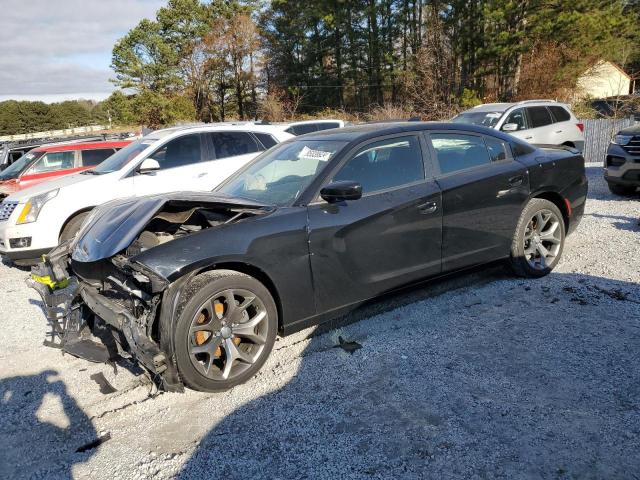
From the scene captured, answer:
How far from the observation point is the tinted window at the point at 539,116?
11.0 m

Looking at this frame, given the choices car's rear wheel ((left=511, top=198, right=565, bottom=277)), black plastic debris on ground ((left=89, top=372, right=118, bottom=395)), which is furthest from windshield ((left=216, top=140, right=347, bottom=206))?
car's rear wheel ((left=511, top=198, right=565, bottom=277))

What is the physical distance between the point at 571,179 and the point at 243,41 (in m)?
45.9

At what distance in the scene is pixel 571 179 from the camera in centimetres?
522

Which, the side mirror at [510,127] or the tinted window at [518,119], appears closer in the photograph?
the side mirror at [510,127]

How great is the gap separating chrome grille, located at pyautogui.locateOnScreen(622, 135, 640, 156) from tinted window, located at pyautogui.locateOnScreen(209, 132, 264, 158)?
20.6ft

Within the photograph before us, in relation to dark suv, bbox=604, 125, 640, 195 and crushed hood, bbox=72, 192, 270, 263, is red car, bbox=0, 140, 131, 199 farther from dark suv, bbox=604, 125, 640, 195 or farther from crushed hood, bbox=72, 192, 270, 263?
dark suv, bbox=604, 125, 640, 195


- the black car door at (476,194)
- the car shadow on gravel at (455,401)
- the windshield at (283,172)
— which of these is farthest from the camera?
the black car door at (476,194)

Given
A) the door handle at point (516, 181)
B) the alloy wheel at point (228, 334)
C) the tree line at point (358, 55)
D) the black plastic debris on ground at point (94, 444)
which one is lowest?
the black plastic debris on ground at point (94, 444)

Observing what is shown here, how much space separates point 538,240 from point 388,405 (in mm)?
2844

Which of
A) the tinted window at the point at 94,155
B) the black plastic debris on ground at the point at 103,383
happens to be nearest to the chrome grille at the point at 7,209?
the tinted window at the point at 94,155

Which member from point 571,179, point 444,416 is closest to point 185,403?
point 444,416

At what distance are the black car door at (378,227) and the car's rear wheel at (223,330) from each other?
Result: 49cm

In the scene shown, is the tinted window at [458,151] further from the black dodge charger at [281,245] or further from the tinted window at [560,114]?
the tinted window at [560,114]

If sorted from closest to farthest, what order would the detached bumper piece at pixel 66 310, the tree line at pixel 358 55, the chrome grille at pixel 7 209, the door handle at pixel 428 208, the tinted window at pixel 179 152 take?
the detached bumper piece at pixel 66 310 → the door handle at pixel 428 208 → the chrome grille at pixel 7 209 → the tinted window at pixel 179 152 → the tree line at pixel 358 55
